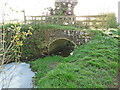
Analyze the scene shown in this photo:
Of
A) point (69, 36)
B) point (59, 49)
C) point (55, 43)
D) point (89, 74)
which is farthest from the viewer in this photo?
point (59, 49)

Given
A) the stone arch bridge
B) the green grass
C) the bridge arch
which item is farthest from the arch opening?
the green grass

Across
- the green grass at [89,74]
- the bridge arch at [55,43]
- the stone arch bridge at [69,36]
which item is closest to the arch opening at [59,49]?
the bridge arch at [55,43]

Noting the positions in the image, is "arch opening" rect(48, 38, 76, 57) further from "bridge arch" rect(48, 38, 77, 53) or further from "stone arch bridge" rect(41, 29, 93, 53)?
"stone arch bridge" rect(41, 29, 93, 53)

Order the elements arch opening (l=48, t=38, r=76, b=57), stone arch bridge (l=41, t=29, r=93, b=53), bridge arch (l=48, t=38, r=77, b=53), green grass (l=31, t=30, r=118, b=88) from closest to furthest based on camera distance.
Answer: green grass (l=31, t=30, r=118, b=88), stone arch bridge (l=41, t=29, r=93, b=53), bridge arch (l=48, t=38, r=77, b=53), arch opening (l=48, t=38, r=76, b=57)

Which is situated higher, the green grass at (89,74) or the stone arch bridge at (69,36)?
the stone arch bridge at (69,36)

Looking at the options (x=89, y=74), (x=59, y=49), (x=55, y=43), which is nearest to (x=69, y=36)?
(x=55, y=43)

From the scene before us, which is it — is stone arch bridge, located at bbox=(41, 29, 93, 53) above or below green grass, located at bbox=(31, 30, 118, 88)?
above

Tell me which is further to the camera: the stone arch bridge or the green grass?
the stone arch bridge

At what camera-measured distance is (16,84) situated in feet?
17.7

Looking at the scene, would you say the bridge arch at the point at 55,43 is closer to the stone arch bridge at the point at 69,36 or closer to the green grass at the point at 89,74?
the stone arch bridge at the point at 69,36

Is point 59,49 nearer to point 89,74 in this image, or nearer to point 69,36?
point 69,36

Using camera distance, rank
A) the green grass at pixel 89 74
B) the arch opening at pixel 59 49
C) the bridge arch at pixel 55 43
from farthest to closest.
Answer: the arch opening at pixel 59 49 < the bridge arch at pixel 55 43 < the green grass at pixel 89 74

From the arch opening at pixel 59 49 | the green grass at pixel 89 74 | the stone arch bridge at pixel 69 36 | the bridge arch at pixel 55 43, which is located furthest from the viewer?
the arch opening at pixel 59 49

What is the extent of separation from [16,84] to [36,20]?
6.11m
